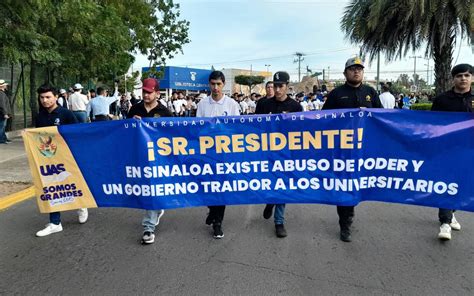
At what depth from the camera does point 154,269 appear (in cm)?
388

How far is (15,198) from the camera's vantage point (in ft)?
21.3

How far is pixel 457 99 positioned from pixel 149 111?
3486 mm

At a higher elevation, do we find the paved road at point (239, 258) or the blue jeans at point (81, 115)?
the blue jeans at point (81, 115)

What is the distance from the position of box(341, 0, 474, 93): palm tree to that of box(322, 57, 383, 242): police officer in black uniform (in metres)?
11.3

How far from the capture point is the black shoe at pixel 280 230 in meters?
4.74

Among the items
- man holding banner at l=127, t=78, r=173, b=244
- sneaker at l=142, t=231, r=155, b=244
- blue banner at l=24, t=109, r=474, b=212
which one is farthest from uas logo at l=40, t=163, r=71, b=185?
sneaker at l=142, t=231, r=155, b=244

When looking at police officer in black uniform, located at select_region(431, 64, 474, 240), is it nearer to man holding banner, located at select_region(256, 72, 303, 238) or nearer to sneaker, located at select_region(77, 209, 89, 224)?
man holding banner, located at select_region(256, 72, 303, 238)

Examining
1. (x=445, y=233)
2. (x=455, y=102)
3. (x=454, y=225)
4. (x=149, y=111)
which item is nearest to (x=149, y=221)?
(x=149, y=111)

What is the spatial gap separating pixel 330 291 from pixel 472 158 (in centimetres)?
209

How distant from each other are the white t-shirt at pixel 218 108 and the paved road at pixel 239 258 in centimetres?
139

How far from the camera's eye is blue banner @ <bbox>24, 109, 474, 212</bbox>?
4.39 metres

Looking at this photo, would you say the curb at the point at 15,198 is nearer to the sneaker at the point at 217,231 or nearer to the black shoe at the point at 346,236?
the sneaker at the point at 217,231

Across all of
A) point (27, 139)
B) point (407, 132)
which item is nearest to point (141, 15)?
point (27, 139)

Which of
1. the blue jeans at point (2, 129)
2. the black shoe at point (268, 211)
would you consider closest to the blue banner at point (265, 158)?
the black shoe at point (268, 211)
